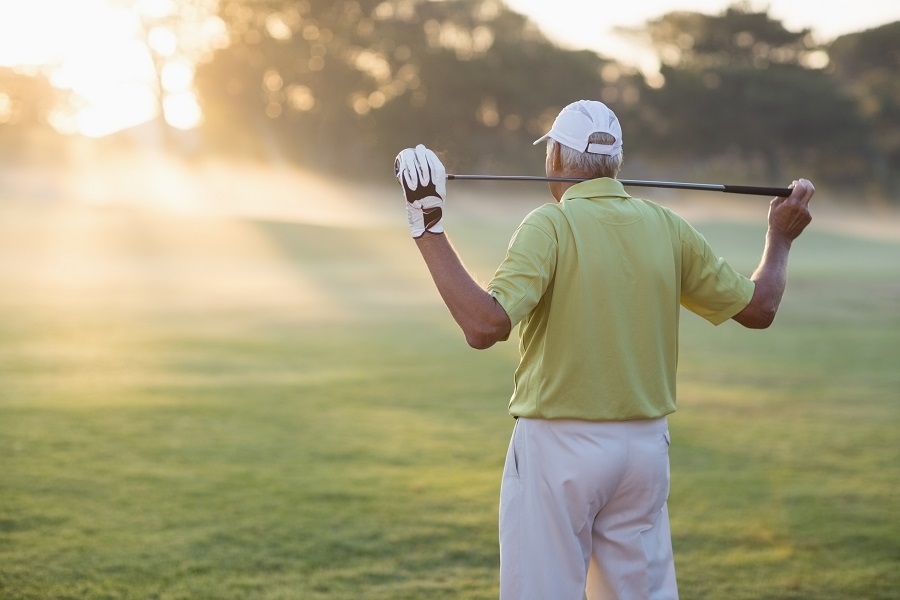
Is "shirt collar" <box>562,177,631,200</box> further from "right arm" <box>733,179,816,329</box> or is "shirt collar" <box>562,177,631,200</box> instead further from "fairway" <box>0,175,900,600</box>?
"fairway" <box>0,175,900,600</box>

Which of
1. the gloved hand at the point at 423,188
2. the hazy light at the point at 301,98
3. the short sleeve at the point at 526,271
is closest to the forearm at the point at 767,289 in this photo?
the short sleeve at the point at 526,271

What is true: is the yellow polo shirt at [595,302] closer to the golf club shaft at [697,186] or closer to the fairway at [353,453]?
the golf club shaft at [697,186]

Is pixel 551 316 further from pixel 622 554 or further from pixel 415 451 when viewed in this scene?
pixel 415 451

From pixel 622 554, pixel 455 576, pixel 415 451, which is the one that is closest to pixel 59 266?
pixel 415 451

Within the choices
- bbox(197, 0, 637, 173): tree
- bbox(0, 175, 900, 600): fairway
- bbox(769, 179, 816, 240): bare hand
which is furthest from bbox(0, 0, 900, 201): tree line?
bbox(769, 179, 816, 240): bare hand

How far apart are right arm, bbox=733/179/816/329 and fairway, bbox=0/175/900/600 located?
168cm

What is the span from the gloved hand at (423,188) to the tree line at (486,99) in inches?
1395

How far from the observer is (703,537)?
480 centimetres

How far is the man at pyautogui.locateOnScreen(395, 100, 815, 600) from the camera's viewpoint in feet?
7.91

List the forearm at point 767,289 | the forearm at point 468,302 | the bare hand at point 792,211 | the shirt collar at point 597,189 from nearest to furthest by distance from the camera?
1. the forearm at point 468,302
2. the shirt collar at point 597,189
3. the forearm at point 767,289
4. the bare hand at point 792,211

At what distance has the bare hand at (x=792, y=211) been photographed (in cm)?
289

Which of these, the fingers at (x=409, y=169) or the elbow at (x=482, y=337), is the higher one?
the fingers at (x=409, y=169)

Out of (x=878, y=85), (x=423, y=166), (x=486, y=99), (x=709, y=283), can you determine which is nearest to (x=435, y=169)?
(x=423, y=166)

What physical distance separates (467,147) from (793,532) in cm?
3498
